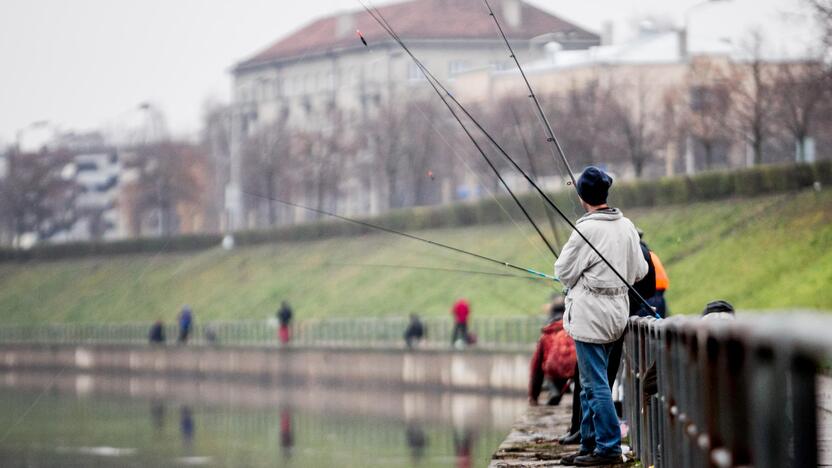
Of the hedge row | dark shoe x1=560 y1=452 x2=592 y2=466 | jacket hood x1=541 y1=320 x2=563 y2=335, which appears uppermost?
the hedge row

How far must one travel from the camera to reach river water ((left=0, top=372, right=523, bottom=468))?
2498cm

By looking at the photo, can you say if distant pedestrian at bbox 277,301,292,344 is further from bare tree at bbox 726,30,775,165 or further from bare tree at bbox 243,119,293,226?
bare tree at bbox 243,119,293,226

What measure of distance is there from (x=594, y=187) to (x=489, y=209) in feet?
175

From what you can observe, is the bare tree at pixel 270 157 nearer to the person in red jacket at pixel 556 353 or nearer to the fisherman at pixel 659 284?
the person in red jacket at pixel 556 353

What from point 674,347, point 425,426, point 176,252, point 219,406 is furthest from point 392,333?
point 674,347

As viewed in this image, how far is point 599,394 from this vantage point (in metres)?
8.66

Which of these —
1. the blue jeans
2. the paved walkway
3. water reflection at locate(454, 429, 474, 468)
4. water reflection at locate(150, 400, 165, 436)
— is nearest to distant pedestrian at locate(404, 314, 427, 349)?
water reflection at locate(150, 400, 165, 436)

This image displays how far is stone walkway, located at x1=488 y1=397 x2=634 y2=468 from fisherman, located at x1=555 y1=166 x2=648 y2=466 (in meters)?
0.61

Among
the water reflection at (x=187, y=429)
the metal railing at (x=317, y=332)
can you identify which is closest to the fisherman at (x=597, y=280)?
the water reflection at (x=187, y=429)

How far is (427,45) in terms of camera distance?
327 feet

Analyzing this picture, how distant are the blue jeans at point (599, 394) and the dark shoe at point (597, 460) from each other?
4 centimetres

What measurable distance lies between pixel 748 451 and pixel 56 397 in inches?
1595

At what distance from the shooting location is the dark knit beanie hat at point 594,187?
340 inches

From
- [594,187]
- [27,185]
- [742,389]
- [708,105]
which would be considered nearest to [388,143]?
[708,105]
